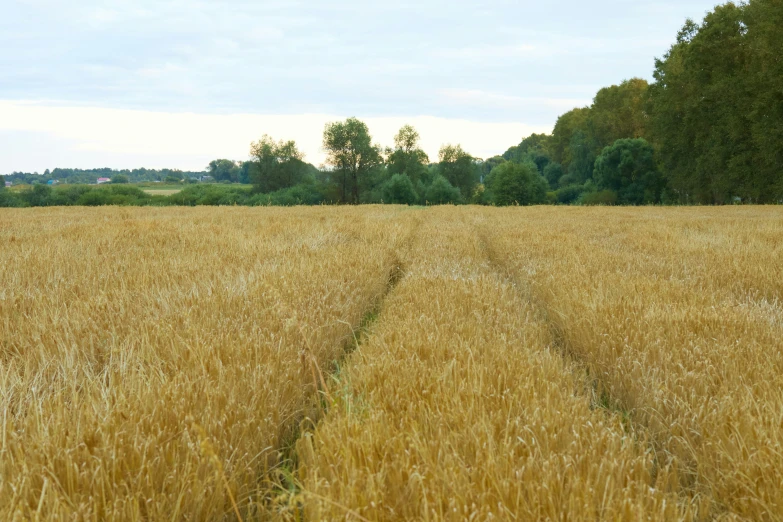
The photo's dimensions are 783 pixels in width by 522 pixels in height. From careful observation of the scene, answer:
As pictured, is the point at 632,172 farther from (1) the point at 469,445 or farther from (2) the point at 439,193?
(1) the point at 469,445

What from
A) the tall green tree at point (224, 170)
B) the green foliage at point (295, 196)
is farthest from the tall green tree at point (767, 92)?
the tall green tree at point (224, 170)

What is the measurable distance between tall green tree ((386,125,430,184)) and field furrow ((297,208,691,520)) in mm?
85658

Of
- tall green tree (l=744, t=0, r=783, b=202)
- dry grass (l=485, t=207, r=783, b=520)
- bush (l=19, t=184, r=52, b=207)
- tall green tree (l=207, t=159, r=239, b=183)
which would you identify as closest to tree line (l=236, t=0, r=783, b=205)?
tall green tree (l=744, t=0, r=783, b=202)

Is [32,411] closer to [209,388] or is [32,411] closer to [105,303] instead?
[209,388]

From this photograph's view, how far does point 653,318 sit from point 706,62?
4799 cm

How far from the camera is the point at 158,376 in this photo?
2660 mm

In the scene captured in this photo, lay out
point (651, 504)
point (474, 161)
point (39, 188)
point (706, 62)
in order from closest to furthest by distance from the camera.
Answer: point (651, 504) → point (706, 62) → point (39, 188) → point (474, 161)

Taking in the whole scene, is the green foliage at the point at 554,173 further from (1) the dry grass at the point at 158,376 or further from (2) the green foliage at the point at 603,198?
(1) the dry grass at the point at 158,376

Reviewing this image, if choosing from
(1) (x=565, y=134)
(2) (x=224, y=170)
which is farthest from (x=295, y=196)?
(2) (x=224, y=170)

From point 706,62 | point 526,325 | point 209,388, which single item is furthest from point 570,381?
point 706,62

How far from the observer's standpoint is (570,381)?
2.84m

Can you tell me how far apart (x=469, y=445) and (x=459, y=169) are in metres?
101

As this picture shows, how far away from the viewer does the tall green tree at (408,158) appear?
90981mm

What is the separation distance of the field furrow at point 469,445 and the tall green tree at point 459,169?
97.8 meters
